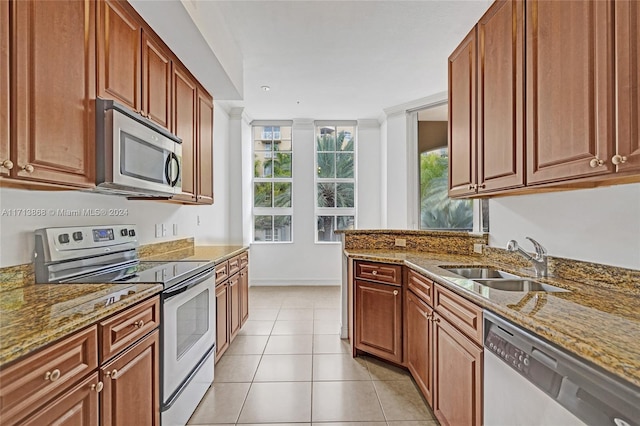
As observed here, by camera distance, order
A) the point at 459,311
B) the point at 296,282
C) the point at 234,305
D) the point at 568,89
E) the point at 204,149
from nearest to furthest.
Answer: the point at 568,89, the point at 459,311, the point at 234,305, the point at 204,149, the point at 296,282

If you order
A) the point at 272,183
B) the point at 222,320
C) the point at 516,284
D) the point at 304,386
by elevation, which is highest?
the point at 272,183

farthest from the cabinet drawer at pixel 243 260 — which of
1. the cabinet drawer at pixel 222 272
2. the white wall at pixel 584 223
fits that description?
the white wall at pixel 584 223

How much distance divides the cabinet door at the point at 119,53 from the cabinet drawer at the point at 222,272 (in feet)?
4.20

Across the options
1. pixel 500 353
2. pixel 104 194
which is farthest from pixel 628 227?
pixel 104 194

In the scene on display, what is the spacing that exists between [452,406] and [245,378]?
5.03ft

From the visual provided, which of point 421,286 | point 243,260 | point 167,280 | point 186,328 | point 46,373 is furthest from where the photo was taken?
point 243,260

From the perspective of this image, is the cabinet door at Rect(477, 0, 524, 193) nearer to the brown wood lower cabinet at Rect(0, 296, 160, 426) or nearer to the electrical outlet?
the electrical outlet

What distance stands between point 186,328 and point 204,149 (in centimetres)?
180

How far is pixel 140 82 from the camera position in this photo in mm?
1985

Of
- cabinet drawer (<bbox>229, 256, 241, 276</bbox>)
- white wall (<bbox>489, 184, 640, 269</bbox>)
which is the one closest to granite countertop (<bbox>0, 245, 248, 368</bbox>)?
cabinet drawer (<bbox>229, 256, 241, 276</bbox>)

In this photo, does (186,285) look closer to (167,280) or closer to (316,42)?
(167,280)

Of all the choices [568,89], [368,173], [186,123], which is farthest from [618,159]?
[368,173]

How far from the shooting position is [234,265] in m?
2.98

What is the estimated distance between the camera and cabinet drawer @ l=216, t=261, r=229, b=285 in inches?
100
